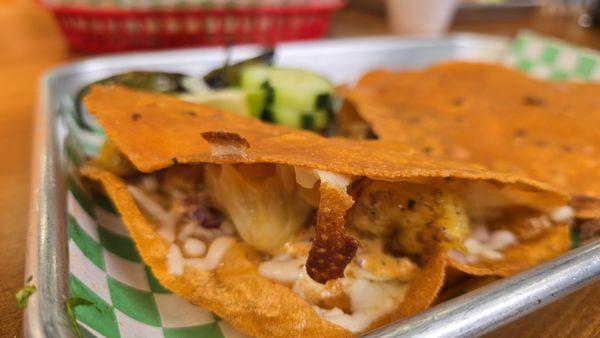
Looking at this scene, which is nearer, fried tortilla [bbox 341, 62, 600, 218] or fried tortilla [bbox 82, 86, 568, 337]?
fried tortilla [bbox 82, 86, 568, 337]

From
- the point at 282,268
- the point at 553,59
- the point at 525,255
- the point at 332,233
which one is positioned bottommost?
the point at 553,59

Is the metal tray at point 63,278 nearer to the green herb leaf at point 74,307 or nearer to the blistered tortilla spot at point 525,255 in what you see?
the green herb leaf at point 74,307

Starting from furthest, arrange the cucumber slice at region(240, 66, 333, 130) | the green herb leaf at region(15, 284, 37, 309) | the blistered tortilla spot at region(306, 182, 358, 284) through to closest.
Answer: the cucumber slice at region(240, 66, 333, 130), the blistered tortilla spot at region(306, 182, 358, 284), the green herb leaf at region(15, 284, 37, 309)

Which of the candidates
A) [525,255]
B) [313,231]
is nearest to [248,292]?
[313,231]

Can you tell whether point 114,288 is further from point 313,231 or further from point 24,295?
point 313,231

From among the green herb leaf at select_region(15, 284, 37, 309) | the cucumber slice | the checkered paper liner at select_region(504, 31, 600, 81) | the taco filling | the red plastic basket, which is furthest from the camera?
the red plastic basket

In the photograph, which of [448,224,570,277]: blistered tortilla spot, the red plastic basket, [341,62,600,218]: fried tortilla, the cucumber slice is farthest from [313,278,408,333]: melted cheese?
the red plastic basket

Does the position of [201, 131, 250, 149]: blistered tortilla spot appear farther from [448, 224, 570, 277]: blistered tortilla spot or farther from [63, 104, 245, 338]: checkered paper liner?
[448, 224, 570, 277]: blistered tortilla spot

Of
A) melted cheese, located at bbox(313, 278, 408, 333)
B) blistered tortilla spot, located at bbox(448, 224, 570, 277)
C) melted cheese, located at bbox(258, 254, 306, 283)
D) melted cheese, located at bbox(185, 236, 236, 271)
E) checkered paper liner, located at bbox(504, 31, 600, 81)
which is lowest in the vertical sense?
checkered paper liner, located at bbox(504, 31, 600, 81)

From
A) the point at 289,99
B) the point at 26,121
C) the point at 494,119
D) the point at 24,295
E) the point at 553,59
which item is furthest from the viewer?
the point at 553,59
